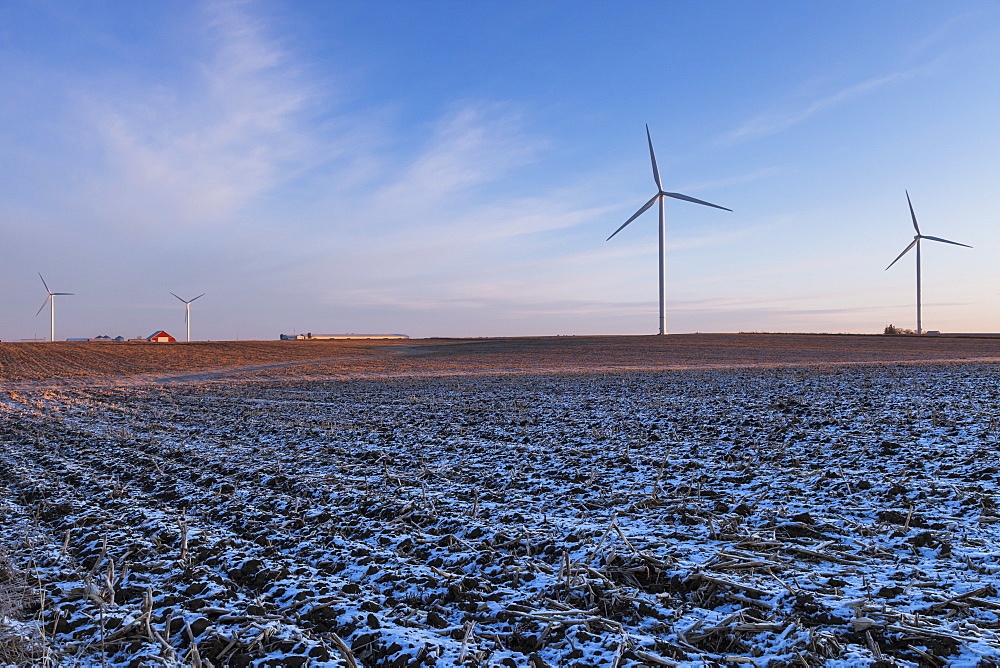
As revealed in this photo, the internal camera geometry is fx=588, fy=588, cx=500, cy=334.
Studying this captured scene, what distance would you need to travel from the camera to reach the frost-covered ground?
4.39 meters

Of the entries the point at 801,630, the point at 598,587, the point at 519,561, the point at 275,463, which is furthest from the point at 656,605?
the point at 275,463

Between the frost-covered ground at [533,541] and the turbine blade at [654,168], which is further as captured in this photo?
the turbine blade at [654,168]

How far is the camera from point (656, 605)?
4.88m

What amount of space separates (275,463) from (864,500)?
30.2 feet

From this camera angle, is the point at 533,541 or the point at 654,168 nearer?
the point at 533,541

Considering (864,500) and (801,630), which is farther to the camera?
(864,500)

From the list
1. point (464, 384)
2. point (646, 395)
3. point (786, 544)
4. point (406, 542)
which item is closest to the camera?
point (786, 544)

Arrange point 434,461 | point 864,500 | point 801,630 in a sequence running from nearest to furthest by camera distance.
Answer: point 801,630
point 864,500
point 434,461

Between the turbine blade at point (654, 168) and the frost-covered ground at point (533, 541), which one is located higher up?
the turbine blade at point (654, 168)

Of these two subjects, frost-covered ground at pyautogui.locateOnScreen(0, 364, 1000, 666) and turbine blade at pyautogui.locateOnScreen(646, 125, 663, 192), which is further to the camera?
turbine blade at pyautogui.locateOnScreen(646, 125, 663, 192)

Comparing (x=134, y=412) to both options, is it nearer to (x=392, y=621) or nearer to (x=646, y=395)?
(x=646, y=395)

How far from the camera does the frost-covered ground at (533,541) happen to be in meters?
4.39

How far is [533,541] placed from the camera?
21.1 ft

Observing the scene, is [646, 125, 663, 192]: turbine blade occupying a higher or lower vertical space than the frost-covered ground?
higher
